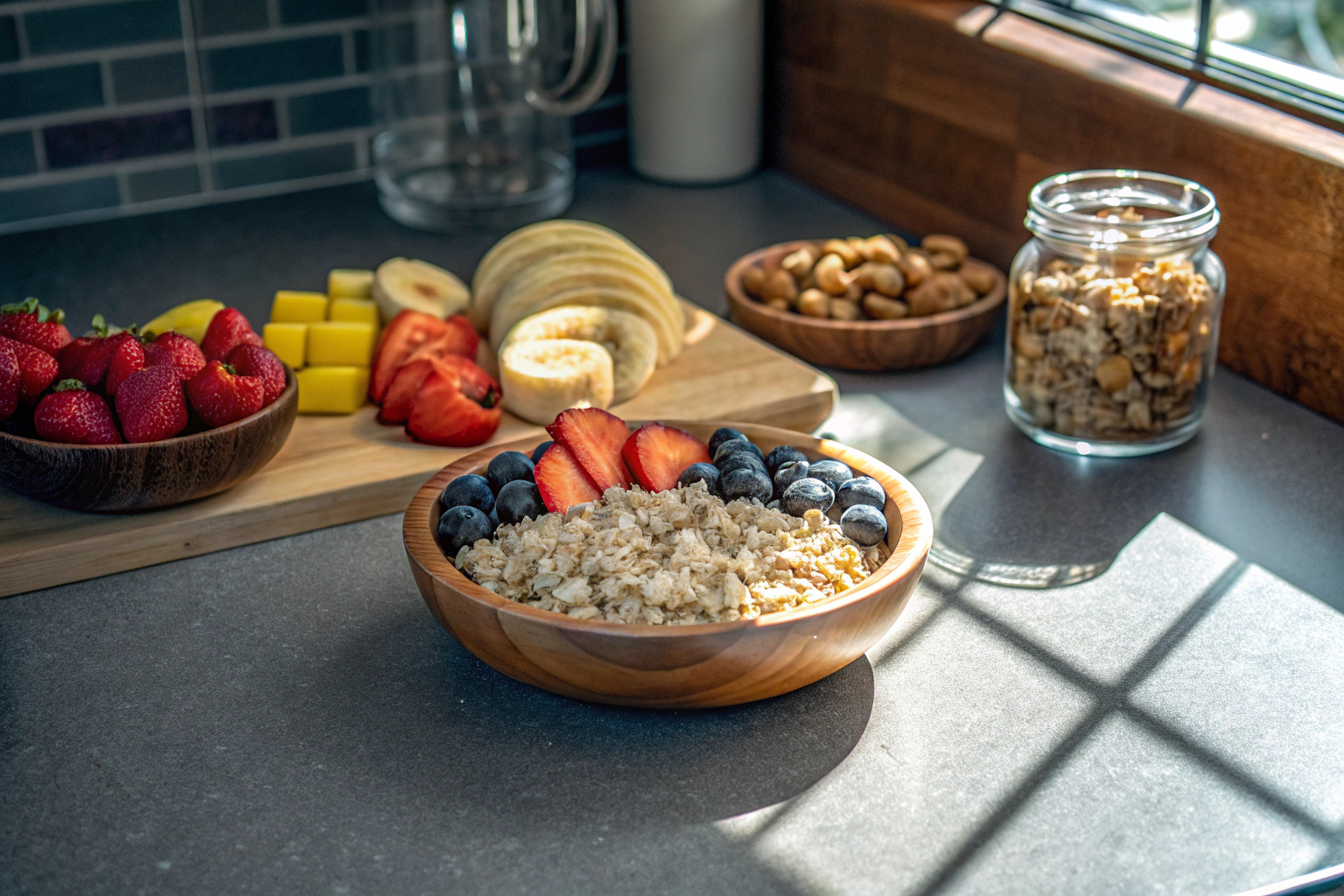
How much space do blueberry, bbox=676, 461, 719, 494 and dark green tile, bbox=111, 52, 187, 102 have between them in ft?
4.10

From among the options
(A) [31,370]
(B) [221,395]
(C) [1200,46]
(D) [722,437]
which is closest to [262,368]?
(B) [221,395]

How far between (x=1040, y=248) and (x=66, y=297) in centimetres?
112

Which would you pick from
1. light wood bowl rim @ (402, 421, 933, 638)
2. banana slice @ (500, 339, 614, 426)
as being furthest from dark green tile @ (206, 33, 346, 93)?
light wood bowl rim @ (402, 421, 933, 638)

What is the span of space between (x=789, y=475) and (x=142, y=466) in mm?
498

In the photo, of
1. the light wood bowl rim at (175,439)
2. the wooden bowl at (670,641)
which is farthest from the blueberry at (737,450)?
the light wood bowl rim at (175,439)

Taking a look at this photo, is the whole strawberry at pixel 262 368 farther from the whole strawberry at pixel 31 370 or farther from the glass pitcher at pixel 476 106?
the glass pitcher at pixel 476 106

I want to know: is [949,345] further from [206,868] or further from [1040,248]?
[206,868]

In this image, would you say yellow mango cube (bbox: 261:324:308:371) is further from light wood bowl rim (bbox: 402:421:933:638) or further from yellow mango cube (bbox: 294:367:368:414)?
light wood bowl rim (bbox: 402:421:933:638)

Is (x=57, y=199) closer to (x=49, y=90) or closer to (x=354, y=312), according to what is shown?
(x=49, y=90)

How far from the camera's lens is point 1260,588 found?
105 cm

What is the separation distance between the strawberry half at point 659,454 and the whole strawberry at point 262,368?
32 centimetres

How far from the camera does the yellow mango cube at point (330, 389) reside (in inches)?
49.6

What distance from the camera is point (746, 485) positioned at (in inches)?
37.5

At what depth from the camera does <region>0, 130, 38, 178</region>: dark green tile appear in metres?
1.81
